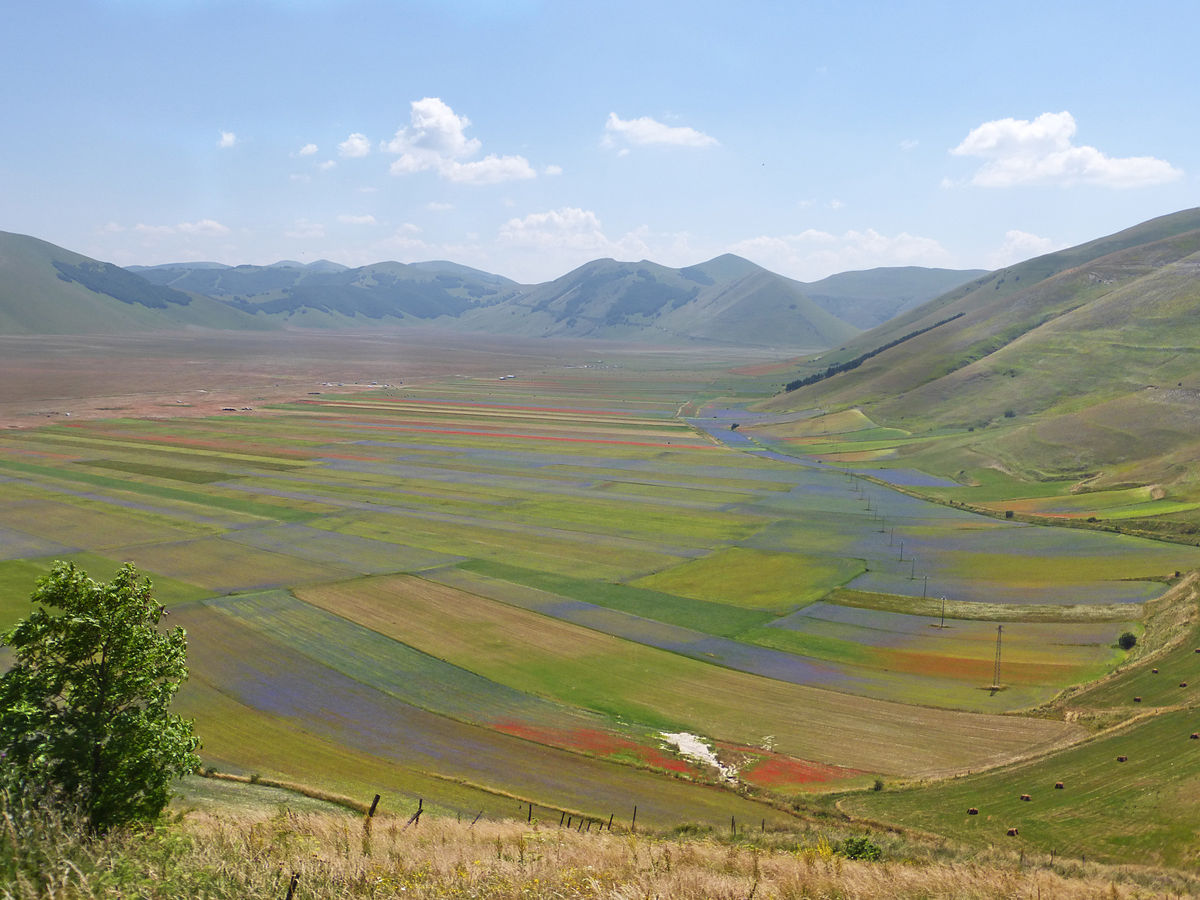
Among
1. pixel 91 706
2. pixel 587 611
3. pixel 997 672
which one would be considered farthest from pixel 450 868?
pixel 997 672

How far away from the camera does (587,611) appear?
→ 209 feet

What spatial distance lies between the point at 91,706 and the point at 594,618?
43249 millimetres

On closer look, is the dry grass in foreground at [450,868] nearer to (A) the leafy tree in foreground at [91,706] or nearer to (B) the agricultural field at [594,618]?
(A) the leafy tree in foreground at [91,706]

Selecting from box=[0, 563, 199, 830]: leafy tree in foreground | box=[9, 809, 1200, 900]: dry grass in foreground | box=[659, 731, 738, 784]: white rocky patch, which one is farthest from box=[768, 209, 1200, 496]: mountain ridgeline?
box=[0, 563, 199, 830]: leafy tree in foreground

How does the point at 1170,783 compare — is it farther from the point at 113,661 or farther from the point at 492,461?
the point at 492,461

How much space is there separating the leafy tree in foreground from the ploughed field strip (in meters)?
16.9

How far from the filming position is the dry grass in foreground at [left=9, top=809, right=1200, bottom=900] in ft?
55.0

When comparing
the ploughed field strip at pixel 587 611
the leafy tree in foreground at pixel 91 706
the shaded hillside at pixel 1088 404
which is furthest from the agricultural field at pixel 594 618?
the leafy tree in foreground at pixel 91 706

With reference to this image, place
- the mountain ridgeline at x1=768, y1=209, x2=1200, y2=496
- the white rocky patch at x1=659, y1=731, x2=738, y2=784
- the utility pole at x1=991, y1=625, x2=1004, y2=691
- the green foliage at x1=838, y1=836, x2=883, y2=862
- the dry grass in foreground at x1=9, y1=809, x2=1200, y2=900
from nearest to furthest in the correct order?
the dry grass in foreground at x1=9, y1=809, x2=1200, y2=900, the green foliage at x1=838, y1=836, x2=883, y2=862, the white rocky patch at x1=659, y1=731, x2=738, y2=784, the utility pole at x1=991, y1=625, x2=1004, y2=691, the mountain ridgeline at x1=768, y1=209, x2=1200, y2=496

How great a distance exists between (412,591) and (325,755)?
88.8ft

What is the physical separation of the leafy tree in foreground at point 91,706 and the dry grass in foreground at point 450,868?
1.42 m

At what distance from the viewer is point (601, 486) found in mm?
114938

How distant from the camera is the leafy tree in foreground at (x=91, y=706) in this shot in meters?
20.7

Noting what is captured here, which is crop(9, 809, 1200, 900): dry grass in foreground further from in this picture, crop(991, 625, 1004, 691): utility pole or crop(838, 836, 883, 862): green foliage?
crop(991, 625, 1004, 691): utility pole
